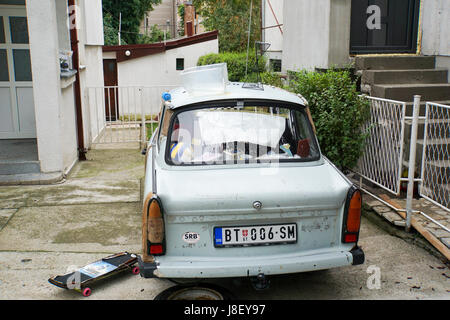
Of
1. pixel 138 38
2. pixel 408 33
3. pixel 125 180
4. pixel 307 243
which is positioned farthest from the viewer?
pixel 138 38

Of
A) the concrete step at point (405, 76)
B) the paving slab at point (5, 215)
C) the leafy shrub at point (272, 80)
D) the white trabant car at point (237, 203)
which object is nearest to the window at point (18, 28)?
the paving slab at point (5, 215)

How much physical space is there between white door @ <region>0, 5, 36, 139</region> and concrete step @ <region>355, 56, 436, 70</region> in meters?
6.37

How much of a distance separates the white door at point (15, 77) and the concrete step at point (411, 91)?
6.66m

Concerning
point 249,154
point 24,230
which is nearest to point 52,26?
point 24,230

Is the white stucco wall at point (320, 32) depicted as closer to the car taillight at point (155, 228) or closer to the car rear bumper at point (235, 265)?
the car rear bumper at point (235, 265)

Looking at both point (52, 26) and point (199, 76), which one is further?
point (52, 26)

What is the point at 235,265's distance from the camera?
3.81m

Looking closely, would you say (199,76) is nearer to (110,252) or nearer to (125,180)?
(110,252)

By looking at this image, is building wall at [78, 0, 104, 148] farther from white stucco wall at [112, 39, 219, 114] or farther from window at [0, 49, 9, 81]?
white stucco wall at [112, 39, 219, 114]

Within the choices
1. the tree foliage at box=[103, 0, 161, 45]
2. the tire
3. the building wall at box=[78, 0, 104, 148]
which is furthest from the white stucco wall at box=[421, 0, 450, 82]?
the tree foliage at box=[103, 0, 161, 45]

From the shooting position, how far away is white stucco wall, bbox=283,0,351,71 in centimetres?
856

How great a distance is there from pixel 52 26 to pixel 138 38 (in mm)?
29292

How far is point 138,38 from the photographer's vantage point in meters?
36.0

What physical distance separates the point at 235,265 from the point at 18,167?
5.55 metres
